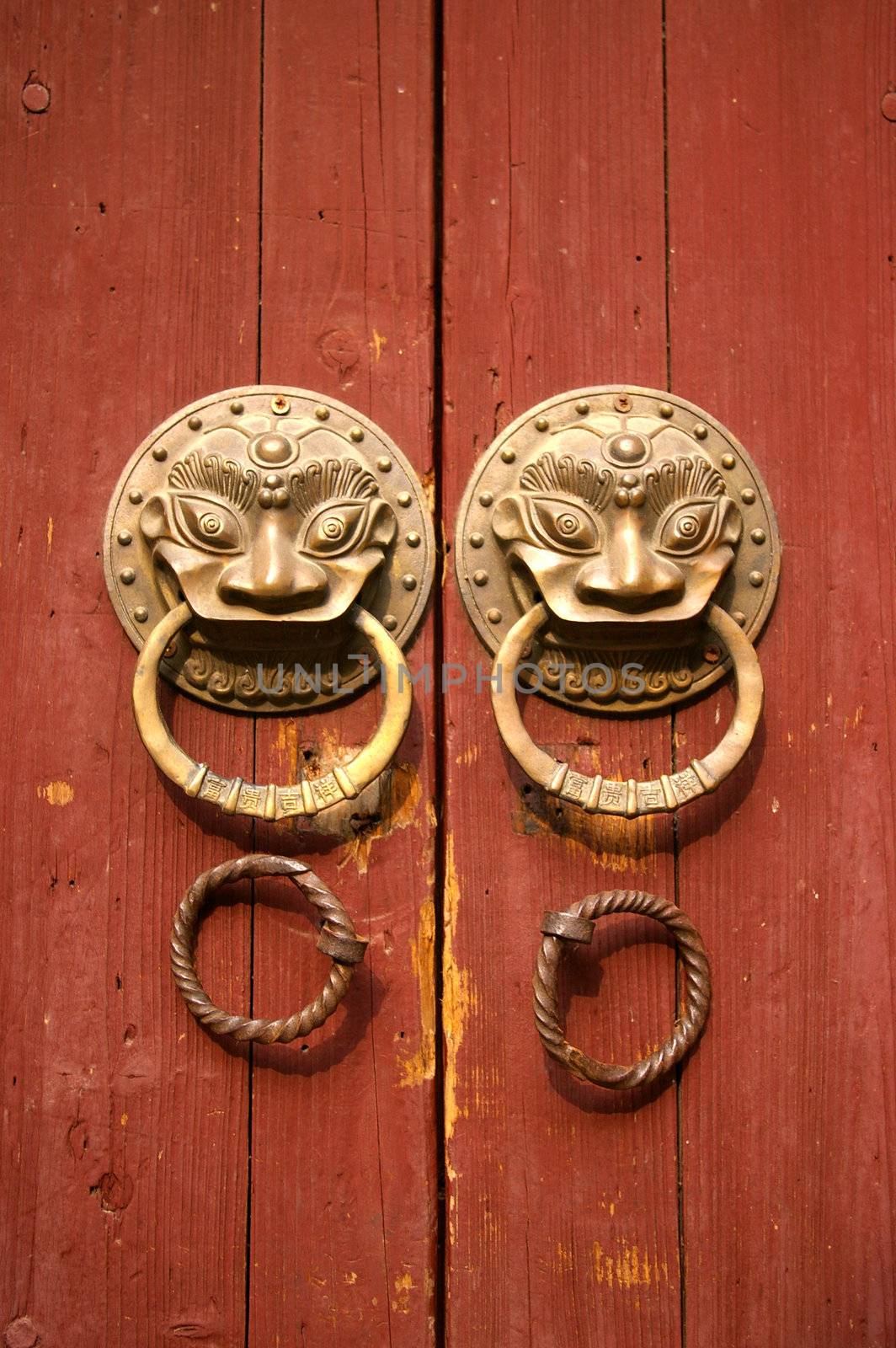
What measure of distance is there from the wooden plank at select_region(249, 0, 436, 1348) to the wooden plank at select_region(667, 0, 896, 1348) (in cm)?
19

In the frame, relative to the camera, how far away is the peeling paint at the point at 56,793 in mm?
799

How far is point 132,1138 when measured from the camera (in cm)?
78

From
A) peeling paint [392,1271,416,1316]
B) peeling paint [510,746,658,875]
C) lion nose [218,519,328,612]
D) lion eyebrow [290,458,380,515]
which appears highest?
lion eyebrow [290,458,380,515]

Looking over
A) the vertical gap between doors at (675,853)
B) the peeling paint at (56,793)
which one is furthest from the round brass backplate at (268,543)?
the vertical gap between doors at (675,853)

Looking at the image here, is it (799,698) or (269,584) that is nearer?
(269,584)

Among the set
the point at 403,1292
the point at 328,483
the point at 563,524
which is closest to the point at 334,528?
the point at 328,483

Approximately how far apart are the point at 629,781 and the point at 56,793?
15.7 inches

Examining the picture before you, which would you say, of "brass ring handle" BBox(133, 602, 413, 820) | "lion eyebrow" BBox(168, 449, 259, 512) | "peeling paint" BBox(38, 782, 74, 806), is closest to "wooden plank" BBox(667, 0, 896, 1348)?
"brass ring handle" BBox(133, 602, 413, 820)

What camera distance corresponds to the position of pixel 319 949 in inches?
29.0

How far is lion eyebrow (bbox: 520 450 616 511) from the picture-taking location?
2.55ft

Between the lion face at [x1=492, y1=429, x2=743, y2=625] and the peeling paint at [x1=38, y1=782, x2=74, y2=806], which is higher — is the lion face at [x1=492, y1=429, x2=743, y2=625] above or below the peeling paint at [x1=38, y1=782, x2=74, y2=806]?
above

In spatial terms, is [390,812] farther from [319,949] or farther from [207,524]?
[207,524]

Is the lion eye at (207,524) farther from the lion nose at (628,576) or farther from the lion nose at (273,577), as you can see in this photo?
the lion nose at (628,576)

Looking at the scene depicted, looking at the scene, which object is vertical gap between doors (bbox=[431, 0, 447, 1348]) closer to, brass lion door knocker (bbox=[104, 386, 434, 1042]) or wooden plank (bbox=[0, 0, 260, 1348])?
brass lion door knocker (bbox=[104, 386, 434, 1042])
